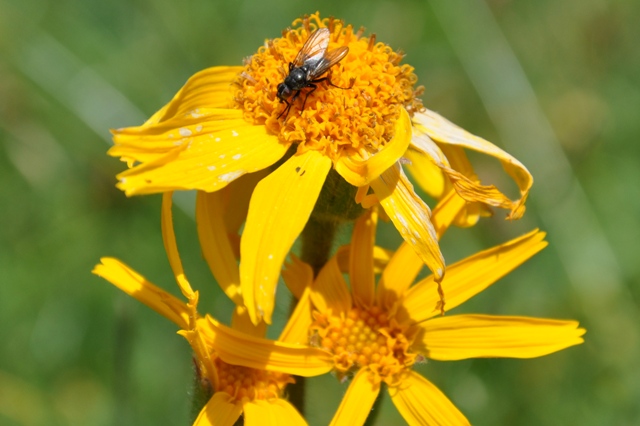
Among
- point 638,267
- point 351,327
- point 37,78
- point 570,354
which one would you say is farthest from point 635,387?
point 37,78

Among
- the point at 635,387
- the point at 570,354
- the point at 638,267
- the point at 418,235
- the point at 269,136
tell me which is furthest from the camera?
the point at 638,267

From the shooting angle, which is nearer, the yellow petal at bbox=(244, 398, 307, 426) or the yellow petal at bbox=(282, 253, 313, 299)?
the yellow petal at bbox=(244, 398, 307, 426)

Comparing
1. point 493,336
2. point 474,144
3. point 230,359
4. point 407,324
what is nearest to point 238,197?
point 230,359

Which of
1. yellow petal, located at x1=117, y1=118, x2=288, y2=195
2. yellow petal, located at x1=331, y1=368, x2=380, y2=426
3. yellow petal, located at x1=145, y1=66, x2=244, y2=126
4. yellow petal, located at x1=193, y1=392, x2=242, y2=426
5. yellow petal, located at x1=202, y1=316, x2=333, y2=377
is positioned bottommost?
yellow petal, located at x1=331, y1=368, x2=380, y2=426

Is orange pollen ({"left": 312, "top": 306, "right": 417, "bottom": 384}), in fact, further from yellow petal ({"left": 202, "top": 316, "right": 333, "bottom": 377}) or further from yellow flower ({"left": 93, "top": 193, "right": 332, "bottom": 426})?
yellow petal ({"left": 202, "top": 316, "right": 333, "bottom": 377})

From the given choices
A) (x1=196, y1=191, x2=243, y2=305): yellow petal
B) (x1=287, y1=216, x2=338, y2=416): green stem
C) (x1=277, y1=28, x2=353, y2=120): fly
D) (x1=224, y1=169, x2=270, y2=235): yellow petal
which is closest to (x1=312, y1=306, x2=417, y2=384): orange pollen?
(x1=287, y1=216, x2=338, y2=416): green stem

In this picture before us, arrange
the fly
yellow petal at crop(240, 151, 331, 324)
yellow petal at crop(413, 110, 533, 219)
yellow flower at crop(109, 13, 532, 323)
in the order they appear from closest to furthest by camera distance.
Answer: yellow petal at crop(240, 151, 331, 324), yellow flower at crop(109, 13, 532, 323), the fly, yellow petal at crop(413, 110, 533, 219)

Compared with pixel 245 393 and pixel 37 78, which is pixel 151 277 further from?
pixel 245 393

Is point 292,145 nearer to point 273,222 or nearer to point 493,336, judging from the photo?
point 273,222
